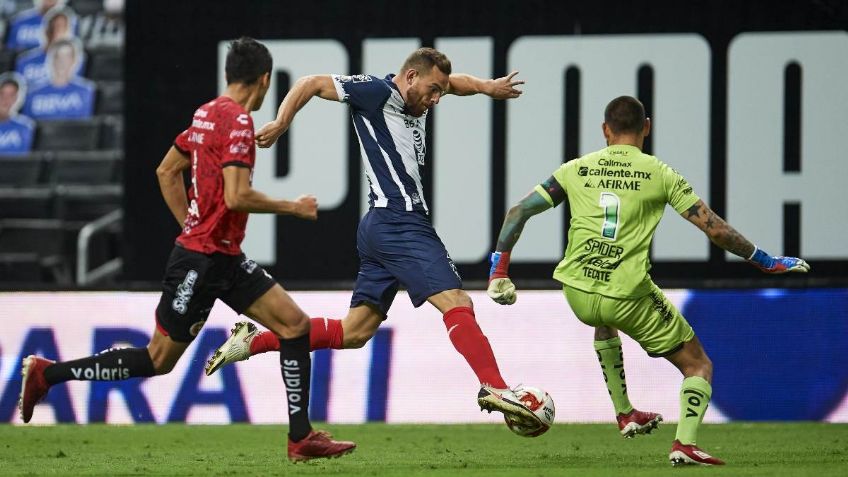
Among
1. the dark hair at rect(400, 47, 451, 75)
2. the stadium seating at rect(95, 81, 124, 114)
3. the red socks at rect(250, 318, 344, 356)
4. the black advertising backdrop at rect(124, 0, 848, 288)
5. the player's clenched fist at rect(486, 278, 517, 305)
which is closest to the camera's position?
the player's clenched fist at rect(486, 278, 517, 305)

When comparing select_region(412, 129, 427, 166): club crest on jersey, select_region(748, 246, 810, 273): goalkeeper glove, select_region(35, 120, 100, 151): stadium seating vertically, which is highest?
select_region(35, 120, 100, 151): stadium seating

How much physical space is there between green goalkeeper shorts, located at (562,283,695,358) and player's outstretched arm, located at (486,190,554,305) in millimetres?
398

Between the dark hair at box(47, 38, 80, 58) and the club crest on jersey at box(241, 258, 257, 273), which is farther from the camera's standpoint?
the dark hair at box(47, 38, 80, 58)

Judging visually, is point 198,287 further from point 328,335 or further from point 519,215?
point 519,215

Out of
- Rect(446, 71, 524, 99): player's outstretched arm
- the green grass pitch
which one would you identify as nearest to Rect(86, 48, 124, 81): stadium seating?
the green grass pitch

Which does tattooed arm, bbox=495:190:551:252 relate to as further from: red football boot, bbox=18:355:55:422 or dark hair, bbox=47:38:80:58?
dark hair, bbox=47:38:80:58

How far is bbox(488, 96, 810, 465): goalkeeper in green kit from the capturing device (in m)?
7.24

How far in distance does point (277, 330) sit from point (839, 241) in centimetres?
578

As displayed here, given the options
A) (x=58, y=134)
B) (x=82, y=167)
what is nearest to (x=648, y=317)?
(x=82, y=167)

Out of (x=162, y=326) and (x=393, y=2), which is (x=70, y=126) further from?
(x=162, y=326)

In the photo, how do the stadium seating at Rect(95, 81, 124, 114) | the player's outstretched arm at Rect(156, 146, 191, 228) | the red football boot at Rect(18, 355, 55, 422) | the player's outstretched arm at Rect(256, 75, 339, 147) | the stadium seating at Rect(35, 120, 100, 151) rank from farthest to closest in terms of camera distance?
the stadium seating at Rect(95, 81, 124, 114)
the stadium seating at Rect(35, 120, 100, 151)
the player's outstretched arm at Rect(256, 75, 339, 147)
the player's outstretched arm at Rect(156, 146, 191, 228)
the red football boot at Rect(18, 355, 55, 422)

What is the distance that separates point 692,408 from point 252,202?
8.11 ft

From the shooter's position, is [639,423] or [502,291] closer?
[502,291]

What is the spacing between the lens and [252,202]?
658cm
